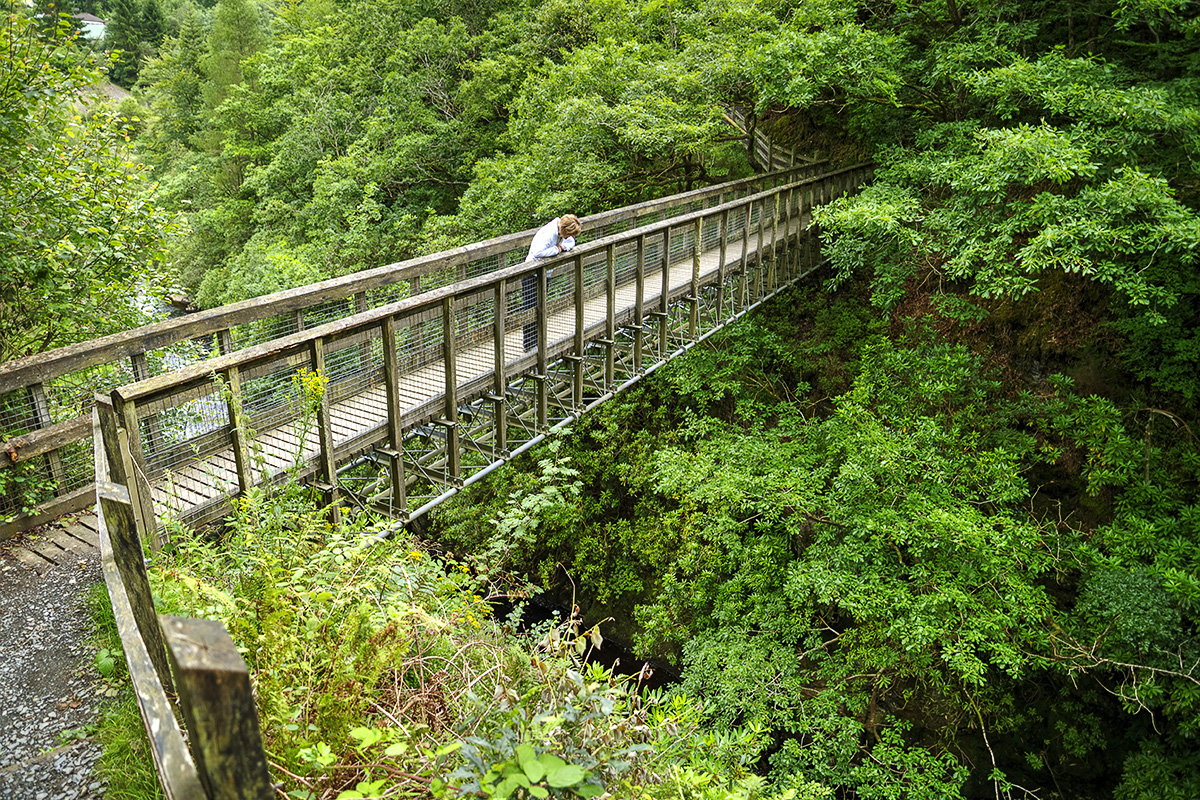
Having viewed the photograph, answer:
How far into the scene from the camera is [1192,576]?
6793 millimetres

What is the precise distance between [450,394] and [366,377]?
30.4 inches

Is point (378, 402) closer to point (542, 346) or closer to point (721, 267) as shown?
point (542, 346)

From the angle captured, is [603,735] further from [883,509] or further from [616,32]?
[616,32]

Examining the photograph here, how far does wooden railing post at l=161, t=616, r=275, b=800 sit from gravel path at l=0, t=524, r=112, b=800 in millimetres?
2046

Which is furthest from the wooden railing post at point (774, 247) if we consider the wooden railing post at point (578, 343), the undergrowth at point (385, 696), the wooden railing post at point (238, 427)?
the undergrowth at point (385, 696)

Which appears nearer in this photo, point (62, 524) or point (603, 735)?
point (603, 735)

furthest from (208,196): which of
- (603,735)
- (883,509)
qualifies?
(603,735)

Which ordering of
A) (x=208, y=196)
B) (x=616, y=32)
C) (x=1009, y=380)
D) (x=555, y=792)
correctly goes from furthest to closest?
(x=208, y=196), (x=616, y=32), (x=1009, y=380), (x=555, y=792)

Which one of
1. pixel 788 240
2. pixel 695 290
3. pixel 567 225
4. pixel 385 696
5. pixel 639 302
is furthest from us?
pixel 788 240

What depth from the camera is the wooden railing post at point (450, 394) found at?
5.65 meters

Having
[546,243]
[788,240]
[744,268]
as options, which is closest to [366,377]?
[546,243]

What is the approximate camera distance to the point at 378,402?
5996mm

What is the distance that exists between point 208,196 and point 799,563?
28.2 meters

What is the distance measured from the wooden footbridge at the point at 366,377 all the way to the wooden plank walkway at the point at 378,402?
0.07 ft
